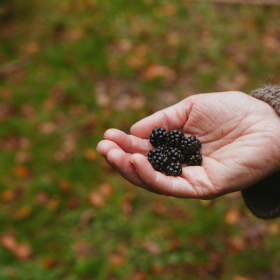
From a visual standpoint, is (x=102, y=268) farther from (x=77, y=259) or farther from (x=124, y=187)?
(x=124, y=187)

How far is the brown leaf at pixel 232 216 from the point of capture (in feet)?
12.6

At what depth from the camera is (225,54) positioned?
5574mm

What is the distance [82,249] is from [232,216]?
214cm

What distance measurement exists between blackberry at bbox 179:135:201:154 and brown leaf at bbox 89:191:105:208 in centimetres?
175

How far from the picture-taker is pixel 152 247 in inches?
146

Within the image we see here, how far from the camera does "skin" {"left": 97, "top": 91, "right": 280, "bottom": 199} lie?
8.04ft

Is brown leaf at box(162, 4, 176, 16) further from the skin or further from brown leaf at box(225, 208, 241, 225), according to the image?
brown leaf at box(225, 208, 241, 225)

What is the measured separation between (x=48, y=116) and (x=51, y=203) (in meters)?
1.71

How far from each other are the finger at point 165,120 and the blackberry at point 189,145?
0.30 metres

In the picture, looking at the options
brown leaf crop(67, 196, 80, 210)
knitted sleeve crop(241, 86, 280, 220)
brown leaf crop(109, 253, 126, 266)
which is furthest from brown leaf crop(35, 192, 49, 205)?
knitted sleeve crop(241, 86, 280, 220)

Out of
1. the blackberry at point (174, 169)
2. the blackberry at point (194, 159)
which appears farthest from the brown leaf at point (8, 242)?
the blackberry at point (194, 159)

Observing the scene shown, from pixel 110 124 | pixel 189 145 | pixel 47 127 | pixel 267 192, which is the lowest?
pixel 47 127

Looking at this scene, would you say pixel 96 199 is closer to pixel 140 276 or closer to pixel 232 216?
pixel 140 276

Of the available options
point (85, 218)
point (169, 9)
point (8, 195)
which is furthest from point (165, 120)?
point (169, 9)
